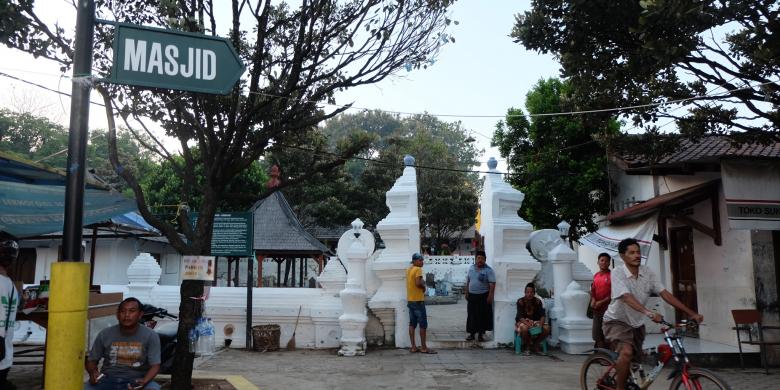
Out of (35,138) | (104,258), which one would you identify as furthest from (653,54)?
(35,138)

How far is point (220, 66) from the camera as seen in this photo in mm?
4008

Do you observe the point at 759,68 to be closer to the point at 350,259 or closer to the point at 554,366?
the point at 554,366

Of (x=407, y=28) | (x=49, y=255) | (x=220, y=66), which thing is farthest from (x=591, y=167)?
(x=49, y=255)

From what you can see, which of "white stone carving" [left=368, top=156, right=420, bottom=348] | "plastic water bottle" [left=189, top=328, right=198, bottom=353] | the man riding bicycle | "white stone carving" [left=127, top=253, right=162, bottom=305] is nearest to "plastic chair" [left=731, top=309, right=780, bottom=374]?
the man riding bicycle

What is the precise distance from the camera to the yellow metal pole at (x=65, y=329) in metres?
3.30

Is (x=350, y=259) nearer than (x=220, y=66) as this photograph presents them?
No

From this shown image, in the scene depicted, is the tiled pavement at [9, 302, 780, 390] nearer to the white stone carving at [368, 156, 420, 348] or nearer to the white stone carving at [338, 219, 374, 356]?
the white stone carving at [338, 219, 374, 356]

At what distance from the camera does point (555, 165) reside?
55.0 ft

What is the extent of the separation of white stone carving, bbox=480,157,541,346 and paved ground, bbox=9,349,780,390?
640 mm

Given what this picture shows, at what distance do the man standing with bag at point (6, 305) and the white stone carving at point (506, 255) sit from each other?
6.91 meters

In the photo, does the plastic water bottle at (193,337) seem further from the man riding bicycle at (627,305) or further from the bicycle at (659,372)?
the man riding bicycle at (627,305)

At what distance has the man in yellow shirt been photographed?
8.99 meters

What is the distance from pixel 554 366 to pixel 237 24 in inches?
243

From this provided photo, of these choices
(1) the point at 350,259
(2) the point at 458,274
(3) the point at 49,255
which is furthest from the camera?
(2) the point at 458,274
